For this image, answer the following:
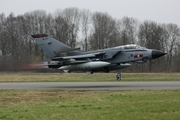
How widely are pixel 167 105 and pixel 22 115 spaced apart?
198 inches

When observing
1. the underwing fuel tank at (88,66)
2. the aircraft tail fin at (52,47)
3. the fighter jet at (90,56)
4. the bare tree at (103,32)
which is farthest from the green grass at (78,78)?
the bare tree at (103,32)

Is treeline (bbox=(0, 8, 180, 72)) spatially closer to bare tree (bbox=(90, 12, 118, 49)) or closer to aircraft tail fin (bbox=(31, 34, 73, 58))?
bare tree (bbox=(90, 12, 118, 49))

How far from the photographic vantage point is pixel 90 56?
2191 centimetres

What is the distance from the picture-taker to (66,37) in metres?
65.1

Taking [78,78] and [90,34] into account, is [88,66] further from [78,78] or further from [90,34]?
[90,34]

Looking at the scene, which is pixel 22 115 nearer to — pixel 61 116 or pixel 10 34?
pixel 61 116

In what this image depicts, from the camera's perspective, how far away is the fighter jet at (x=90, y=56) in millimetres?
21047

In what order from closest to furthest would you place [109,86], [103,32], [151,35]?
[109,86] → [151,35] → [103,32]

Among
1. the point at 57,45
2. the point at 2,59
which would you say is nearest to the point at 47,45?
the point at 57,45

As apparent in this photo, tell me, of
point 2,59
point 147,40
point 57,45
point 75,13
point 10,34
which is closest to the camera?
point 57,45

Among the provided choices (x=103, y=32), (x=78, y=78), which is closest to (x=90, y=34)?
(x=103, y=32)

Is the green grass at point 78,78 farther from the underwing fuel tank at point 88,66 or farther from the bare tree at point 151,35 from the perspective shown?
the bare tree at point 151,35

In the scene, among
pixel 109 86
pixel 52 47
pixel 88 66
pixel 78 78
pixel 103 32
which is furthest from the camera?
pixel 103 32

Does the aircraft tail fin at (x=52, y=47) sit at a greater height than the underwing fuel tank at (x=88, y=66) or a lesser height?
greater
